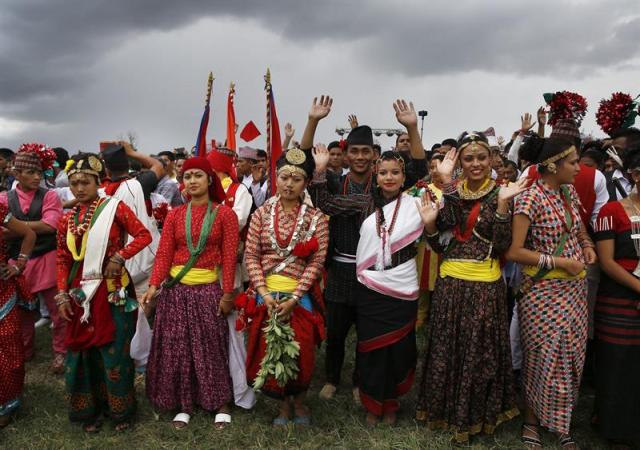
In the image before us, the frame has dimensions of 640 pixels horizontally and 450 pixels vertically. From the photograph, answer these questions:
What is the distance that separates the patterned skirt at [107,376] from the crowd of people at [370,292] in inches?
0.4

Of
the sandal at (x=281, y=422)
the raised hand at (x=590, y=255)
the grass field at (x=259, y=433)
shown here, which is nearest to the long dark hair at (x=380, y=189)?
the raised hand at (x=590, y=255)

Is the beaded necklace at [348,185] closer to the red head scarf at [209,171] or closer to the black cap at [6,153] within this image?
the red head scarf at [209,171]

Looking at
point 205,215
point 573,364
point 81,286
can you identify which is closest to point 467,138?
point 573,364

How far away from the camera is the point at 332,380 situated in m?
4.41

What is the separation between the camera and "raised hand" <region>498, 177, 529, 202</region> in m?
3.17

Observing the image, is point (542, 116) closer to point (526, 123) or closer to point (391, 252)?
point (526, 123)

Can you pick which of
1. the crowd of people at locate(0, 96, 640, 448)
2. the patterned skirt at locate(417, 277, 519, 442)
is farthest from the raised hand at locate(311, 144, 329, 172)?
the patterned skirt at locate(417, 277, 519, 442)

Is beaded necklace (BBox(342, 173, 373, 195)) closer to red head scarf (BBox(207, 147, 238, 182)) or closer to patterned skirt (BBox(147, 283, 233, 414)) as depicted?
patterned skirt (BBox(147, 283, 233, 414))

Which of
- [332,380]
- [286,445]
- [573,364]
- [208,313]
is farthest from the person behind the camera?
[332,380]

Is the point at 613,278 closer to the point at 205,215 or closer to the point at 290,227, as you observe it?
the point at 290,227

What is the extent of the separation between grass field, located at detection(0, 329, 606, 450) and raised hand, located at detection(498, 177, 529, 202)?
1781mm

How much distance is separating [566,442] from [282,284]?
7.81 ft

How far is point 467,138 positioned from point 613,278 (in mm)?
1433

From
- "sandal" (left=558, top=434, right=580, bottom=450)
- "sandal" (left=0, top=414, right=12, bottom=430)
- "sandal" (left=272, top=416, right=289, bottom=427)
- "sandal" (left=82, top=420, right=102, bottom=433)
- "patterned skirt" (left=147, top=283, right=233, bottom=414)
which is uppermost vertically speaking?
"patterned skirt" (left=147, top=283, right=233, bottom=414)
